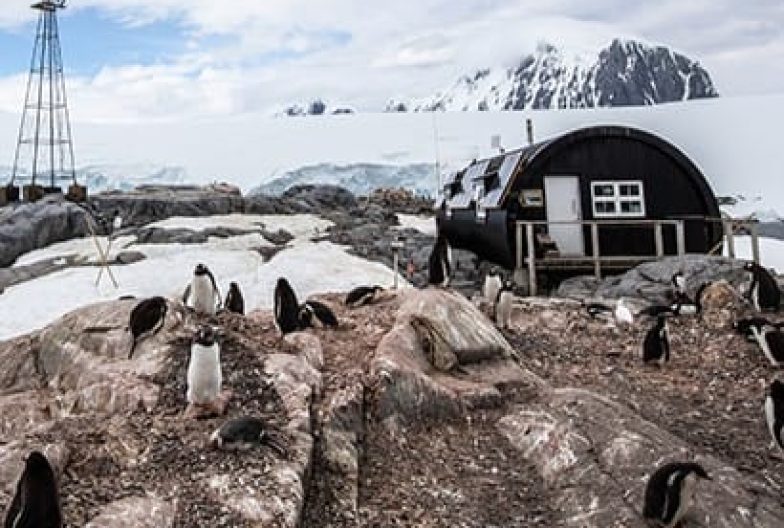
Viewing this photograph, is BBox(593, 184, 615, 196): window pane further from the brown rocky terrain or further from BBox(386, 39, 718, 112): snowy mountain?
BBox(386, 39, 718, 112): snowy mountain

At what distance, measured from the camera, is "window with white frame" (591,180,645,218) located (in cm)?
2159

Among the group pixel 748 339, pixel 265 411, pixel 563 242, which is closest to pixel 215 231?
pixel 563 242

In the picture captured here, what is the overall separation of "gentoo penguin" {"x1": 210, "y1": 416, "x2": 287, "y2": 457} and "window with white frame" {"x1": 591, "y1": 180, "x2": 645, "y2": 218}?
16.3 metres

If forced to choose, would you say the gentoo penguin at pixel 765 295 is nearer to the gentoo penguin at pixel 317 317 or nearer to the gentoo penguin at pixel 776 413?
the gentoo penguin at pixel 776 413

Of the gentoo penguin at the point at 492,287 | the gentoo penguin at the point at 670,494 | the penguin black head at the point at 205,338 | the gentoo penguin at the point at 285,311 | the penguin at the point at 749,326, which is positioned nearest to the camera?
the gentoo penguin at the point at 670,494

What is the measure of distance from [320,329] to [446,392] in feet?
7.71

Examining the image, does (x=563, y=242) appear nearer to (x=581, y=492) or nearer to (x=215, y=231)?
(x=215, y=231)

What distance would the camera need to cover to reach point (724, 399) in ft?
32.4

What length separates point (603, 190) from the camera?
21641 millimetres

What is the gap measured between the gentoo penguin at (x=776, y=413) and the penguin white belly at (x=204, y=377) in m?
5.06

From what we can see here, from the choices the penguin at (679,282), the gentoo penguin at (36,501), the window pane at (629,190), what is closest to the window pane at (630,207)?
the window pane at (629,190)

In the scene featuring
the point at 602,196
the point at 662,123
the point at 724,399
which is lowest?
the point at 724,399

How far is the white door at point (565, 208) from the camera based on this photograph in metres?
21.6

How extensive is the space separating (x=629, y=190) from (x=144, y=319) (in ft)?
51.7
